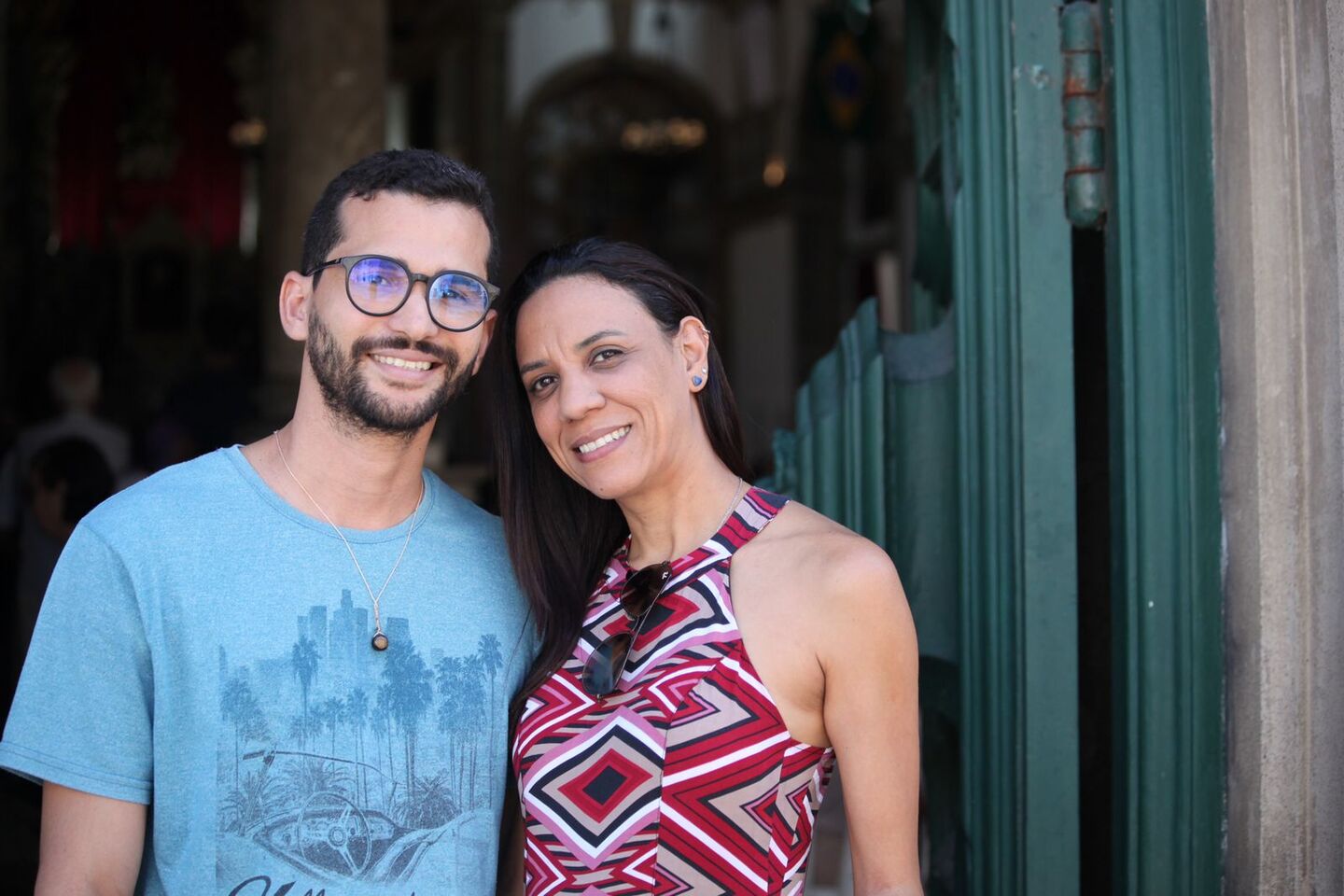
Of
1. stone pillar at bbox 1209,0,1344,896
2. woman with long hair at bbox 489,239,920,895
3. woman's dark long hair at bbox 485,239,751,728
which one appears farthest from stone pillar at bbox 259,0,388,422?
stone pillar at bbox 1209,0,1344,896

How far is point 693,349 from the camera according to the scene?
6.29 feet

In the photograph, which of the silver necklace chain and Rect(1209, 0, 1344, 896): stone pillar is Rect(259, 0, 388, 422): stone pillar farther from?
Rect(1209, 0, 1344, 896): stone pillar

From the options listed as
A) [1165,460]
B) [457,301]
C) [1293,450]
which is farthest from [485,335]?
[1293,450]

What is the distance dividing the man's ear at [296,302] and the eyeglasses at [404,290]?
50 mm

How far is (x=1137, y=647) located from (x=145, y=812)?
1314 mm

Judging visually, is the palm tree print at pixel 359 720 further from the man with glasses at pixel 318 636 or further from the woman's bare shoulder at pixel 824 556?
the woman's bare shoulder at pixel 824 556

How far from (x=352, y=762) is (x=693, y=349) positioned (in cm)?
76

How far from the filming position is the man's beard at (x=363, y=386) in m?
1.78

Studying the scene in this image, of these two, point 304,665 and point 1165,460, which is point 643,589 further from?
point 1165,460

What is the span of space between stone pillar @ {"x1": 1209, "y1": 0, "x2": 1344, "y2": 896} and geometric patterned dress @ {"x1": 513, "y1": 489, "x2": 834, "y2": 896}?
57 cm

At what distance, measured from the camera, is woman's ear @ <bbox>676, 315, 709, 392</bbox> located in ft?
6.23

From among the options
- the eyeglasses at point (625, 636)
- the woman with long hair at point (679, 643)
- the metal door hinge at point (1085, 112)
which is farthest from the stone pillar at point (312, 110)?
the metal door hinge at point (1085, 112)

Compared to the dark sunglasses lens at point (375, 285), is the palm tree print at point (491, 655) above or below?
below

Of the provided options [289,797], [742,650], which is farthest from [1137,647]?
[289,797]
